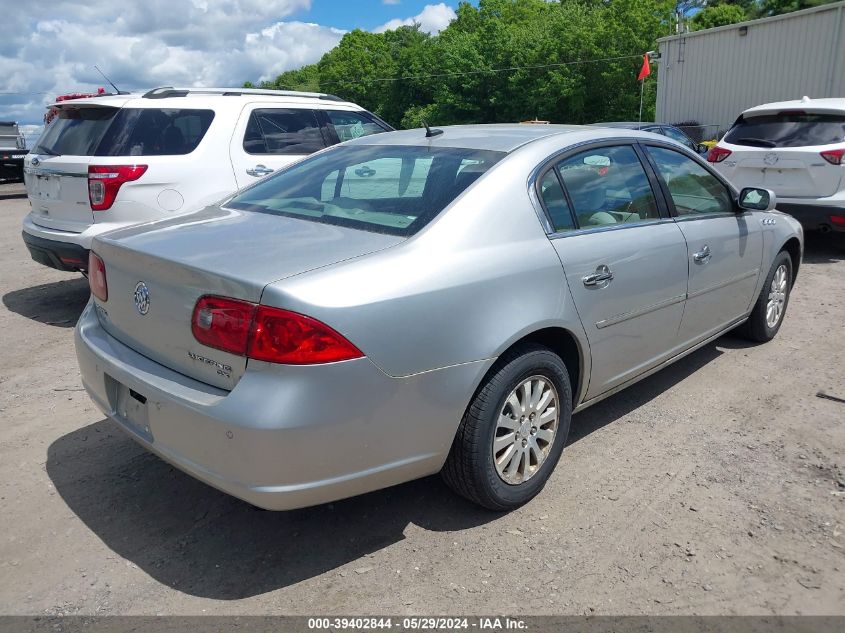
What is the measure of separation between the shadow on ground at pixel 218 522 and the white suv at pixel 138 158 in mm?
2441

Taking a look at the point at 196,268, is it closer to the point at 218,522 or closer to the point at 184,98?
the point at 218,522

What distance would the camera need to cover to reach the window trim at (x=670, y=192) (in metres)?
4.05

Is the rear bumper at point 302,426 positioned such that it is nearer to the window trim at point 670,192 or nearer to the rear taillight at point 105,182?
the window trim at point 670,192

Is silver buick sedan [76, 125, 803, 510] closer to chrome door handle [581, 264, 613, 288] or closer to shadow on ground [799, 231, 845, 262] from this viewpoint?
chrome door handle [581, 264, 613, 288]

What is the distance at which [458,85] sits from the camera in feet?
143

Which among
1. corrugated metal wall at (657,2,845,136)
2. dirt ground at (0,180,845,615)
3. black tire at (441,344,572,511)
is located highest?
corrugated metal wall at (657,2,845,136)

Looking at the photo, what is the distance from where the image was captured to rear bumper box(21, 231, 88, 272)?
574 centimetres

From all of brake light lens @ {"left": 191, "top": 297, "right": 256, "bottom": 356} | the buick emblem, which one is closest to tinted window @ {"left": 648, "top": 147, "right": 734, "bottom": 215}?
brake light lens @ {"left": 191, "top": 297, "right": 256, "bottom": 356}

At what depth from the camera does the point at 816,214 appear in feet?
25.5

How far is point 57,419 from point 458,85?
42137mm

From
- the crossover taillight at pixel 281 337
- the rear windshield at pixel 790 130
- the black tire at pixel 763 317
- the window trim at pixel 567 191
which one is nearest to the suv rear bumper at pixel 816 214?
the rear windshield at pixel 790 130

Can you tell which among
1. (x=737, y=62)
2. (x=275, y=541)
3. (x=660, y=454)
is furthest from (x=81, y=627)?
(x=737, y=62)

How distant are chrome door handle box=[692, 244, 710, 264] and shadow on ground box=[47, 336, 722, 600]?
6.45 feet

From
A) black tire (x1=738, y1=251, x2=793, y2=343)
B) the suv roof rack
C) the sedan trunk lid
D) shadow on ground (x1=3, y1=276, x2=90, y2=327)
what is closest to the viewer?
the sedan trunk lid
